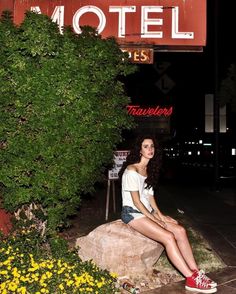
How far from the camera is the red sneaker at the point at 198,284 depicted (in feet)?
15.9

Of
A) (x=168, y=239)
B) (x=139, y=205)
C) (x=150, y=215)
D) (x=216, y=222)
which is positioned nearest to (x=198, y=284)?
(x=168, y=239)

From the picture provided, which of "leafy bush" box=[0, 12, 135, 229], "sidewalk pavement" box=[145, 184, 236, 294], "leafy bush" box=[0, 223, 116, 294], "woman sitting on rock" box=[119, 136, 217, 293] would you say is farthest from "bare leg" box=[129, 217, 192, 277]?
"leafy bush" box=[0, 12, 135, 229]

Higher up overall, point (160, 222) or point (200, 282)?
point (160, 222)

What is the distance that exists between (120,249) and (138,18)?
391 cm

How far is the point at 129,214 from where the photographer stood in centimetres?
520

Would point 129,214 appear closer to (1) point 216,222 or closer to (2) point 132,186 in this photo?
(2) point 132,186

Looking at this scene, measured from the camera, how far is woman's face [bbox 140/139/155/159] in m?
5.41

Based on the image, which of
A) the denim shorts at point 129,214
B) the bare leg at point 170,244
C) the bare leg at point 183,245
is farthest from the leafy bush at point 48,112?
the bare leg at point 183,245

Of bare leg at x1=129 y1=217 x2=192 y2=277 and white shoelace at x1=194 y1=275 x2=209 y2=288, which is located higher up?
bare leg at x1=129 y1=217 x2=192 y2=277

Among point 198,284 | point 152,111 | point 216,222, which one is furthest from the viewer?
point 152,111

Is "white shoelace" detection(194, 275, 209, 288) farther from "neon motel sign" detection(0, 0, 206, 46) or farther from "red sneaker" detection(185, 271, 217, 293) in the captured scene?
"neon motel sign" detection(0, 0, 206, 46)

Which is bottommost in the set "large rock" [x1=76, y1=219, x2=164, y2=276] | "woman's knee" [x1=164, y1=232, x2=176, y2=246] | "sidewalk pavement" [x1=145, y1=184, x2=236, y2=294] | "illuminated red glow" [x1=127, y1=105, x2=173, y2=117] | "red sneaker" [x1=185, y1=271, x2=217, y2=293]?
"sidewalk pavement" [x1=145, y1=184, x2=236, y2=294]

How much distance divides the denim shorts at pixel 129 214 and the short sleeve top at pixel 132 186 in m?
0.04

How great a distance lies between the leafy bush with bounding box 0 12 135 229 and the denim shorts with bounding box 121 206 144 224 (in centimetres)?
76
